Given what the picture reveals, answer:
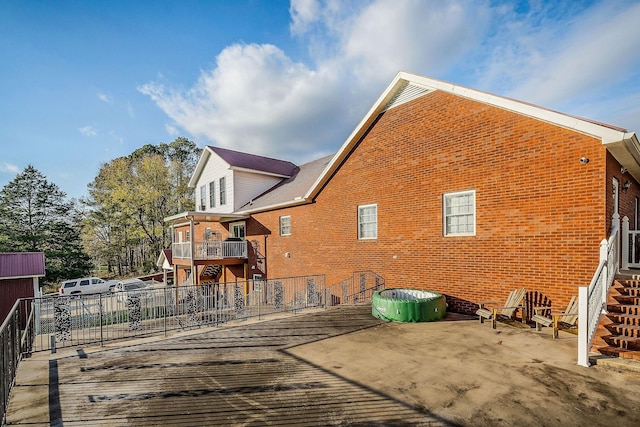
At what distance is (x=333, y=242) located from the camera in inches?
551

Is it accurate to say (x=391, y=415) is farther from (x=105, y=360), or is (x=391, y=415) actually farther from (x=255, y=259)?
(x=255, y=259)

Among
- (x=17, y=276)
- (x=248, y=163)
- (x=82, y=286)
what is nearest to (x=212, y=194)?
(x=248, y=163)

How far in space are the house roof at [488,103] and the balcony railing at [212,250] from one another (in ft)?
24.2

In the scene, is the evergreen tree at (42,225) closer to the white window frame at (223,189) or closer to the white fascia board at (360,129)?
the white window frame at (223,189)

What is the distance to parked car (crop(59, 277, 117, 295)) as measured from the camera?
25.1 m

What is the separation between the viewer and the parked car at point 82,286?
25.1 meters

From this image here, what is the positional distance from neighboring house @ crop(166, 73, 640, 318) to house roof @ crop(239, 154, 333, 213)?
65.0 inches

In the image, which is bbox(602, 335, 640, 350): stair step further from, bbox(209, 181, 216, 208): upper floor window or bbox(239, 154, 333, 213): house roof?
bbox(209, 181, 216, 208): upper floor window

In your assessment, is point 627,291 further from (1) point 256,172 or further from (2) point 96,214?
(2) point 96,214

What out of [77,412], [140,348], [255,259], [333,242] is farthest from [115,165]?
[77,412]

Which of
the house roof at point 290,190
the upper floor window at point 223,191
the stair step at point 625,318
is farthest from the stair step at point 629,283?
the upper floor window at point 223,191

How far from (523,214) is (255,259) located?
14874 mm

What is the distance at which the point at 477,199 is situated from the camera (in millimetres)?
8969

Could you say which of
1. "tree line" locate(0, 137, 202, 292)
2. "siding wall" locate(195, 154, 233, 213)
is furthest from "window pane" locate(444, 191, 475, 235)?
"tree line" locate(0, 137, 202, 292)
